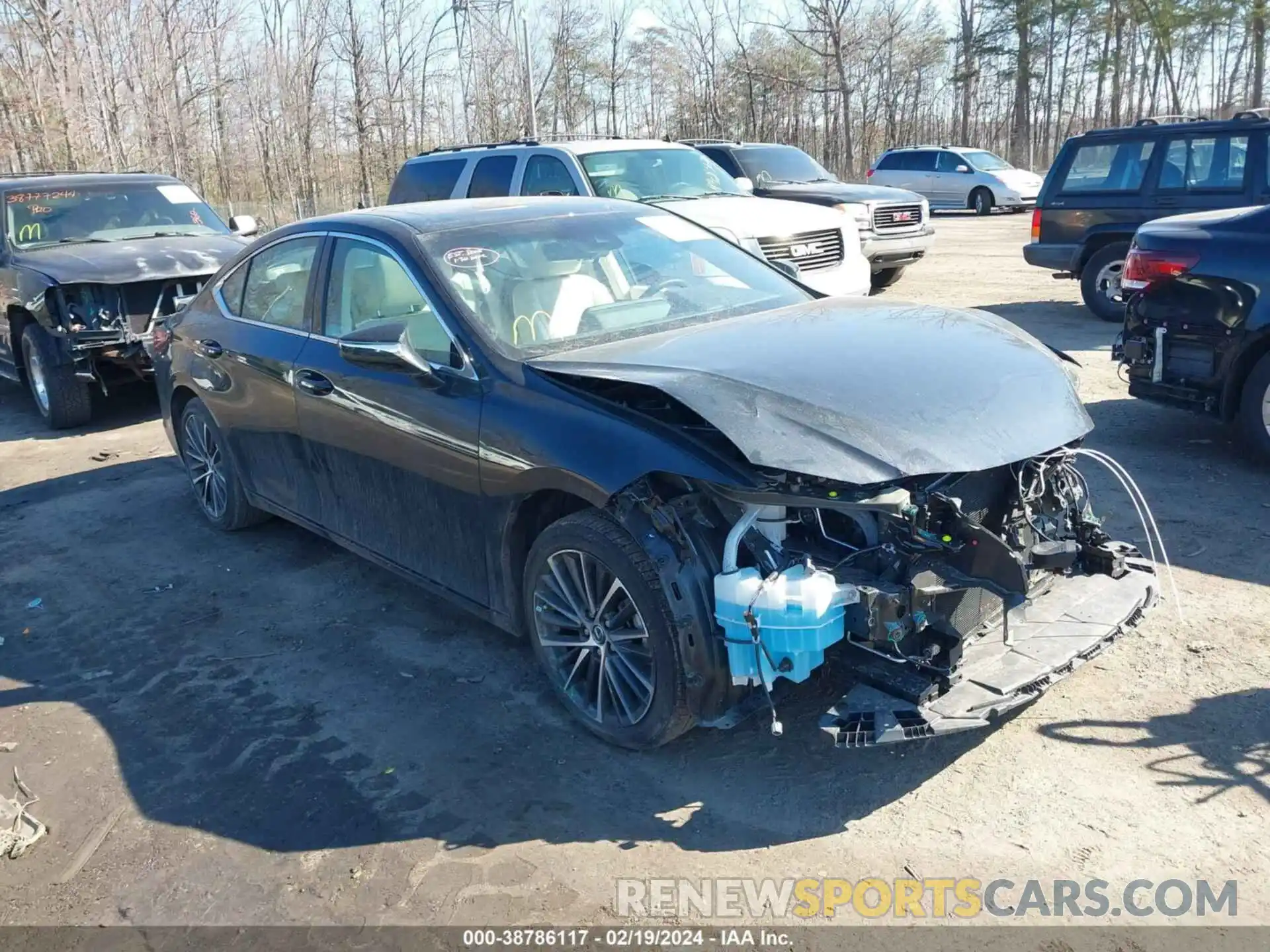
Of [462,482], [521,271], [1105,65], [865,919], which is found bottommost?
[865,919]

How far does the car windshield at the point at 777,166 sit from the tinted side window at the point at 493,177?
491 cm

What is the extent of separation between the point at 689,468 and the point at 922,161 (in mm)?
26330

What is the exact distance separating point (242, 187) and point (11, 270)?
21359mm

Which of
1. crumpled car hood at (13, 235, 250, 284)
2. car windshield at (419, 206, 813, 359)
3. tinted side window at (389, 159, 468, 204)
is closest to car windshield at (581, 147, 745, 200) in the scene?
tinted side window at (389, 159, 468, 204)

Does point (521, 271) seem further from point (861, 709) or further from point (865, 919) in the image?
point (865, 919)

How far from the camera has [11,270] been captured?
9.27 m

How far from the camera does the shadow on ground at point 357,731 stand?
3.38 metres

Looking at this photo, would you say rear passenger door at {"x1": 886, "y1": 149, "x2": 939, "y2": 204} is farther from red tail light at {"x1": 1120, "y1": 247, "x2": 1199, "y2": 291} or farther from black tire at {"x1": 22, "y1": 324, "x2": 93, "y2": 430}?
black tire at {"x1": 22, "y1": 324, "x2": 93, "y2": 430}

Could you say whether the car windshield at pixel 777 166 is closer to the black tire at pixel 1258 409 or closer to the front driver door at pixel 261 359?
the black tire at pixel 1258 409

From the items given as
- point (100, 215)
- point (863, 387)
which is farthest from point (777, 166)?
point (863, 387)

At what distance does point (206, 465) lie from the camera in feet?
20.6

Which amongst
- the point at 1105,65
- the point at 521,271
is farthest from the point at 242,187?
the point at 1105,65

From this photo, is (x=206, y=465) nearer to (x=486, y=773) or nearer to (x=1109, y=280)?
(x=486, y=773)

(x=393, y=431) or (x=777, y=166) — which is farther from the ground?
(x=777, y=166)
